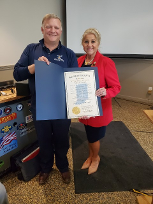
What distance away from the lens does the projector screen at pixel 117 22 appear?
2775mm

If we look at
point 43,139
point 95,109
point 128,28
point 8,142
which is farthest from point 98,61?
point 128,28

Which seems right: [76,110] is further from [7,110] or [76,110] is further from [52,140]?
[7,110]

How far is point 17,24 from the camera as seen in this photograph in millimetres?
2402

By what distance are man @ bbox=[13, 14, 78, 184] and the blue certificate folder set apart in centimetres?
7

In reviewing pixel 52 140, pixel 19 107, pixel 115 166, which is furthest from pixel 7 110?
pixel 115 166

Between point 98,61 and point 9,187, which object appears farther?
point 9,187

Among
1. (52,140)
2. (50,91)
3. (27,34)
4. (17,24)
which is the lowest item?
(52,140)

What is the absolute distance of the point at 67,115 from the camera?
3.56 ft

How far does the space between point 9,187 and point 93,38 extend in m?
1.55

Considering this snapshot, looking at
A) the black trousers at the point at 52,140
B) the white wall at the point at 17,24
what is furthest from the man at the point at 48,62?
the white wall at the point at 17,24

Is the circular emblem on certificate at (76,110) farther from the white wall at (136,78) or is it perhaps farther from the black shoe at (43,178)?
the white wall at (136,78)

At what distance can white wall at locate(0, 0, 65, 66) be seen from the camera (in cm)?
224

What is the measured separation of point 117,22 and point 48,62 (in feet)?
8.34

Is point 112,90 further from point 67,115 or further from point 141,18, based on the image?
point 141,18
